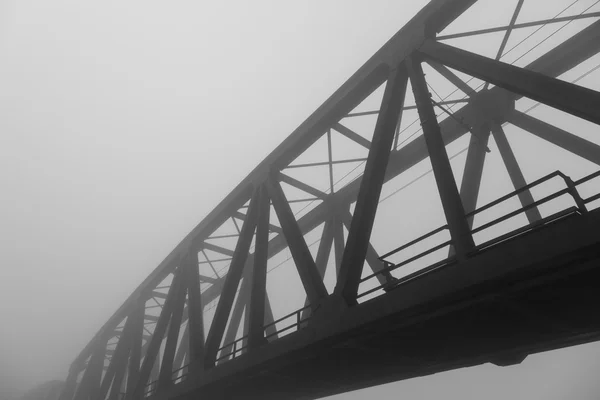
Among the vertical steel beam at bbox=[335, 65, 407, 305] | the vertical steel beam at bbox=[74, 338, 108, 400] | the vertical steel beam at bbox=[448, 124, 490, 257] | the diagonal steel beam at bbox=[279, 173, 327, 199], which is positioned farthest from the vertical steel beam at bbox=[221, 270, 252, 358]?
the vertical steel beam at bbox=[74, 338, 108, 400]

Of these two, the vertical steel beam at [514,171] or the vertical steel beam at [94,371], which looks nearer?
the vertical steel beam at [514,171]

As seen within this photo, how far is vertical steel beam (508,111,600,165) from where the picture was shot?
8273 millimetres

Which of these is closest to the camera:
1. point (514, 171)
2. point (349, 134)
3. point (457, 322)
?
point (457, 322)

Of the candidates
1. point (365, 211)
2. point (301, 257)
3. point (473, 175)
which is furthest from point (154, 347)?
point (473, 175)

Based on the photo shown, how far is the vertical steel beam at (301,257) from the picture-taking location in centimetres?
845

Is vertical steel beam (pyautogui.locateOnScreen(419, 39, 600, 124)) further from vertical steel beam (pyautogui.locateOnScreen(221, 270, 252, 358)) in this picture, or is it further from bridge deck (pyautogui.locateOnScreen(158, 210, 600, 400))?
vertical steel beam (pyautogui.locateOnScreen(221, 270, 252, 358))

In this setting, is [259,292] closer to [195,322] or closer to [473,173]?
[195,322]

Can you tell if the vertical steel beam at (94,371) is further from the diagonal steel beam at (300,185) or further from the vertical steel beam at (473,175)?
the vertical steel beam at (473,175)

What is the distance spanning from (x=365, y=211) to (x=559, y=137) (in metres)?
4.89

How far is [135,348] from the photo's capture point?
17.7 metres

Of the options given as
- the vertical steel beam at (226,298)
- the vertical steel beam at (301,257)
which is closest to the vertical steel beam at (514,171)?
the vertical steel beam at (301,257)

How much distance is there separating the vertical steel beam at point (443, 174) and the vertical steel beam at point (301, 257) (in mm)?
3100

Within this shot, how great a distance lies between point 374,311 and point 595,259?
315 centimetres

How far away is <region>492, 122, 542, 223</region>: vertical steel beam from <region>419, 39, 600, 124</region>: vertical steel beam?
10.5 ft
